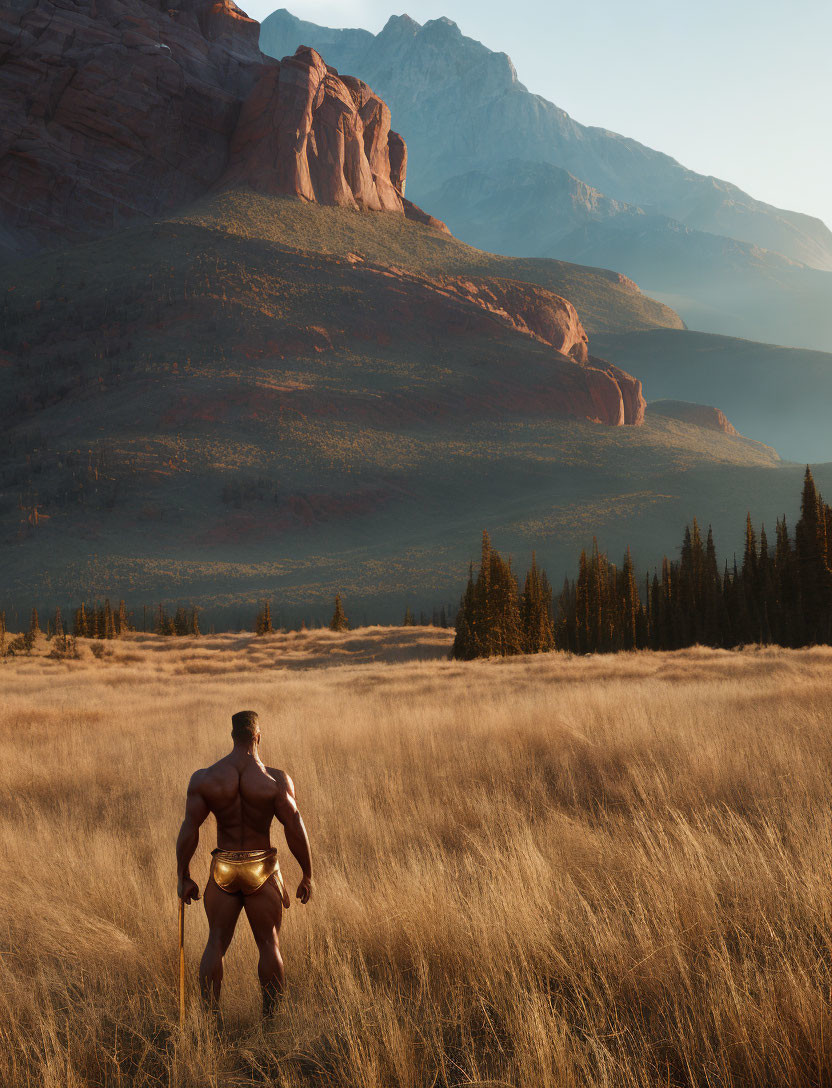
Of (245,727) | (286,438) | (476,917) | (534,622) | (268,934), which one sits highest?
(286,438)

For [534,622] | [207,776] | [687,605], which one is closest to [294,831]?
[207,776]

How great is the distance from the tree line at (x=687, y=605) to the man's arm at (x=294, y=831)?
34940 millimetres

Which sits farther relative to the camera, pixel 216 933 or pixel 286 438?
pixel 286 438

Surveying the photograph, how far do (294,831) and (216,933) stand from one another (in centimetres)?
61

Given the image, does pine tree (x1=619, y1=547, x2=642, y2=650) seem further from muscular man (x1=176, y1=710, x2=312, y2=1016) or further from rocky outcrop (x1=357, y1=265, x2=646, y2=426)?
rocky outcrop (x1=357, y1=265, x2=646, y2=426)

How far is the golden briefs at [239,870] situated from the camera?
3561mm

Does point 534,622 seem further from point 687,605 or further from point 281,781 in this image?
point 281,781

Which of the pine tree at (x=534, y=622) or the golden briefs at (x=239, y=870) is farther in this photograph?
the pine tree at (x=534, y=622)

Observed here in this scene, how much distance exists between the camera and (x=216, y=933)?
144 inches

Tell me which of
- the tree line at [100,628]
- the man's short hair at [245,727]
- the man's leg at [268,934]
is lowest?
the tree line at [100,628]

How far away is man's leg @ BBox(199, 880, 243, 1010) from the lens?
361cm

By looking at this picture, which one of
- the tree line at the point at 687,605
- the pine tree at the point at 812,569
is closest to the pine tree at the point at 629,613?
the tree line at the point at 687,605

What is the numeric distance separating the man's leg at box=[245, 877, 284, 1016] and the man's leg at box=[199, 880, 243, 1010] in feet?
0.26

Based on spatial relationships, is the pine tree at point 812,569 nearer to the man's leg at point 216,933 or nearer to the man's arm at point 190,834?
the man's leg at point 216,933
